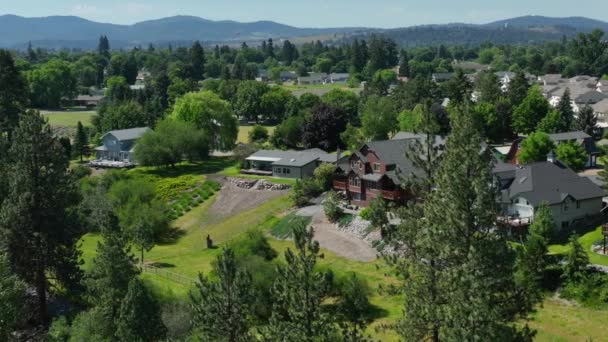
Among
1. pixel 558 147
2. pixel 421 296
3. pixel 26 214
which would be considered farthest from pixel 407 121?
pixel 421 296

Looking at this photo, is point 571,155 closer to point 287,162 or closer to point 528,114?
point 528,114

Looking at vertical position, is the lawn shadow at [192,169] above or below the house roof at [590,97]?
below

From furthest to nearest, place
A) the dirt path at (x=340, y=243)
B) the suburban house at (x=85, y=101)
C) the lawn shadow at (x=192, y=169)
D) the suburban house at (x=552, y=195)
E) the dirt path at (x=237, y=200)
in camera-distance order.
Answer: the suburban house at (x=85, y=101), the lawn shadow at (x=192, y=169), the dirt path at (x=237, y=200), the dirt path at (x=340, y=243), the suburban house at (x=552, y=195)

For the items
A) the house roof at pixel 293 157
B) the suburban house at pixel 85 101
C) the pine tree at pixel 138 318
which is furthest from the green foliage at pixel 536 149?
the suburban house at pixel 85 101

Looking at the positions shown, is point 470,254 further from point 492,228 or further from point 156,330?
point 156,330

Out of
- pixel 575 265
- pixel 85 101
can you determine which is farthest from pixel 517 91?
pixel 85 101

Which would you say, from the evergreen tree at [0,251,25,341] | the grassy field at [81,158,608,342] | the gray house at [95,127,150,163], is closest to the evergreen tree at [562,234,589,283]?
the grassy field at [81,158,608,342]

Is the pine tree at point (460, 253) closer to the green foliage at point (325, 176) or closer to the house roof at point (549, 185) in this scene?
the house roof at point (549, 185)
